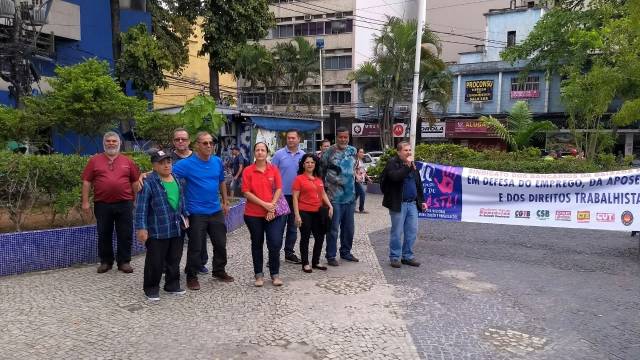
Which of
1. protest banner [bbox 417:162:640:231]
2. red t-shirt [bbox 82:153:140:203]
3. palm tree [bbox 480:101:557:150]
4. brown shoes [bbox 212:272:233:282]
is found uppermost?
palm tree [bbox 480:101:557:150]

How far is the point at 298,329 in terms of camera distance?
15.2 feet

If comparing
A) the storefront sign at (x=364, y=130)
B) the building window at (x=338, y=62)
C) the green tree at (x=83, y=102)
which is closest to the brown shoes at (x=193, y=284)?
the green tree at (x=83, y=102)

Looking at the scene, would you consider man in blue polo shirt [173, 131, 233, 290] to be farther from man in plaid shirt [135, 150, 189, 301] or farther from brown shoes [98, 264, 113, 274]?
brown shoes [98, 264, 113, 274]

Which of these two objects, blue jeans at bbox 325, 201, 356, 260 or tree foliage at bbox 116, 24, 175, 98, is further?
tree foliage at bbox 116, 24, 175, 98

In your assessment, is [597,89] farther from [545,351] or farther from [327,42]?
[327,42]

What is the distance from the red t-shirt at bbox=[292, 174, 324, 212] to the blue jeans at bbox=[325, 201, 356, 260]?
40 centimetres

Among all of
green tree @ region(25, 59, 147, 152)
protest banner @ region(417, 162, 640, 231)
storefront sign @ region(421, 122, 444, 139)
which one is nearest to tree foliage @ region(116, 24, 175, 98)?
green tree @ region(25, 59, 147, 152)

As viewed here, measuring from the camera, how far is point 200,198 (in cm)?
566

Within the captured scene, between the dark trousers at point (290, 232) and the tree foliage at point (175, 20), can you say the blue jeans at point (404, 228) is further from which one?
the tree foliage at point (175, 20)

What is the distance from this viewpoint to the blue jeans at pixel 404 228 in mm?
6770

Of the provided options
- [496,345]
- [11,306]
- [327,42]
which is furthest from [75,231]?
[327,42]

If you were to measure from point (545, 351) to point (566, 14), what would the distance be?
1996cm

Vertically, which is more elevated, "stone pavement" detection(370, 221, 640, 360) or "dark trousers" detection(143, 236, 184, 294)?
"dark trousers" detection(143, 236, 184, 294)

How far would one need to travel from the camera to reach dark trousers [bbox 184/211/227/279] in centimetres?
566
